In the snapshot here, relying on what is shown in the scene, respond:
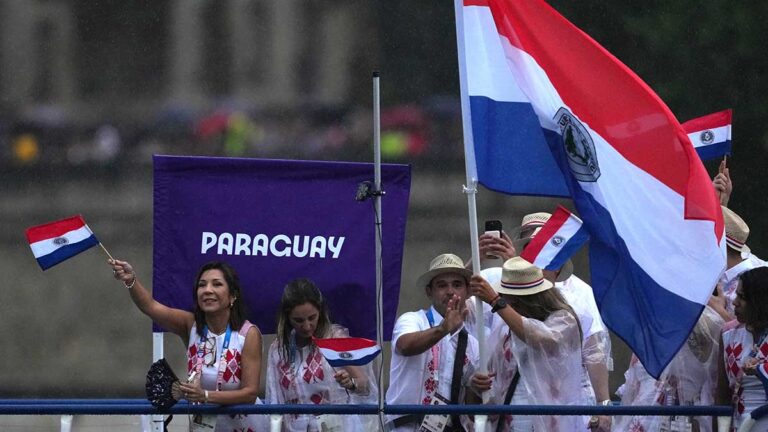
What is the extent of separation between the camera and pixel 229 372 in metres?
6.46

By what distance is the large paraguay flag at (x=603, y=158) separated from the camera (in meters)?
6.03

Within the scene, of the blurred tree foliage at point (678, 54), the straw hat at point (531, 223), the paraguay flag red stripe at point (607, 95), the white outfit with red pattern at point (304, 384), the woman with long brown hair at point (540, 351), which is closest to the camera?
the paraguay flag red stripe at point (607, 95)

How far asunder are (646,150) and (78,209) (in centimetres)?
699

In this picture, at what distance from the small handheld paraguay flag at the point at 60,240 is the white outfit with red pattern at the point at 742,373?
7.87ft

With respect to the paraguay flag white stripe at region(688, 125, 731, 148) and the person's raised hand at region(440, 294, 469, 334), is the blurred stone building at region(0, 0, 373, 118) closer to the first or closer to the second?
the paraguay flag white stripe at region(688, 125, 731, 148)

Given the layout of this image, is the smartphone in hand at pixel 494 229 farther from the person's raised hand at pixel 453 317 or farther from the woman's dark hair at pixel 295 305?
the woman's dark hair at pixel 295 305

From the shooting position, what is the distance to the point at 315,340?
641 centimetres

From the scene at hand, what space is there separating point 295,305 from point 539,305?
96 cm

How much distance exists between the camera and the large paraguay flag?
19.8 ft

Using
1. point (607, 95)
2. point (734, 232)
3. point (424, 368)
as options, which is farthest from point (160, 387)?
point (734, 232)

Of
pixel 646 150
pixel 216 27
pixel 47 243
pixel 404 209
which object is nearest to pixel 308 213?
pixel 404 209

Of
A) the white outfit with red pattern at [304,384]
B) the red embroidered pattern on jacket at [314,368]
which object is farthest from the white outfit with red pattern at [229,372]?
the red embroidered pattern on jacket at [314,368]

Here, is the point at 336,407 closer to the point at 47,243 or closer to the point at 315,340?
the point at 315,340

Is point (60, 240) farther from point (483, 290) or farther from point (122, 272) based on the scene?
point (483, 290)
